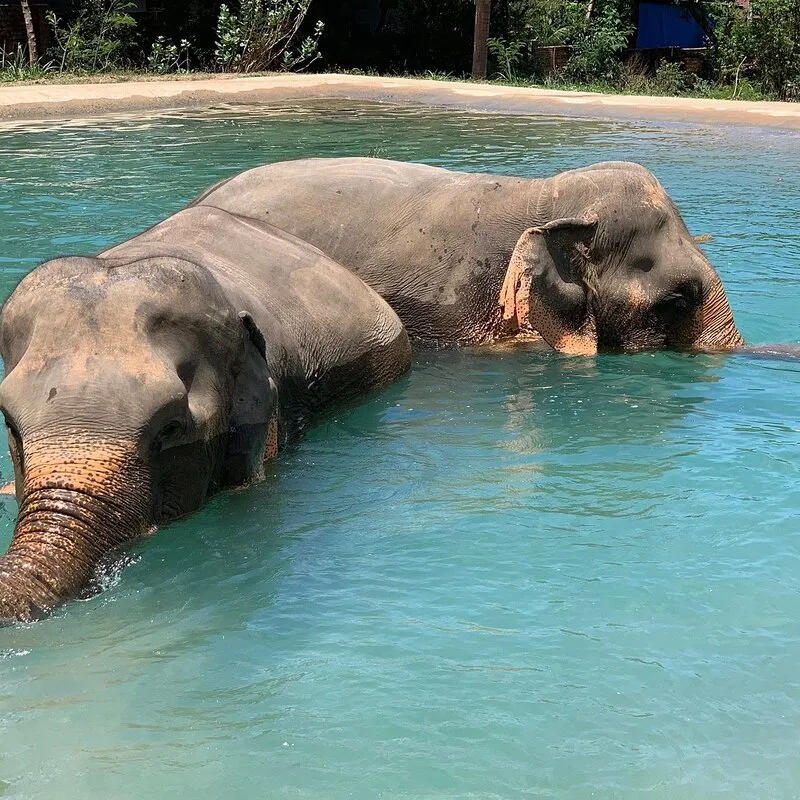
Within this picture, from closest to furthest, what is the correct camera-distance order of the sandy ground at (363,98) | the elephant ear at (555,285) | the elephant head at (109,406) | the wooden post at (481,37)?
the elephant head at (109,406) → the elephant ear at (555,285) → the sandy ground at (363,98) → the wooden post at (481,37)

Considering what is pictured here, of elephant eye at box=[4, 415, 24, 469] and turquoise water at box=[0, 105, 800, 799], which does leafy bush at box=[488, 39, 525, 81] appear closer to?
turquoise water at box=[0, 105, 800, 799]

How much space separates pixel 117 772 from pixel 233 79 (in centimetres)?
2445

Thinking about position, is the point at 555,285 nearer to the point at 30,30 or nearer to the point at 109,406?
the point at 109,406

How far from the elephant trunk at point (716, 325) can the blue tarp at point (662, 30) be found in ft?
96.6

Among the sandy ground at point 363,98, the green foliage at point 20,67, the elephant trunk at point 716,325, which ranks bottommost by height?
the elephant trunk at point 716,325

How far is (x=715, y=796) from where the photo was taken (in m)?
3.63

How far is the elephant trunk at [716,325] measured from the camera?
7.99 meters

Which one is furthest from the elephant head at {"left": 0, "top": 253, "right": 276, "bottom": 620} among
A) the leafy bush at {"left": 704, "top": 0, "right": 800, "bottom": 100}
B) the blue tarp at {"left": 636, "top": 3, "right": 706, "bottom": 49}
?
the blue tarp at {"left": 636, "top": 3, "right": 706, "bottom": 49}

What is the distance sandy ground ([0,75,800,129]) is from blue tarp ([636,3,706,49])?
11.5 meters

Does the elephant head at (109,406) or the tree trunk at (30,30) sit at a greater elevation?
the tree trunk at (30,30)

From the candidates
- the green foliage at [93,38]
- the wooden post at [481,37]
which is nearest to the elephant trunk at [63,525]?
the green foliage at [93,38]

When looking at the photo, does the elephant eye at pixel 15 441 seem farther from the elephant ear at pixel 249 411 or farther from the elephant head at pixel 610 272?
the elephant head at pixel 610 272


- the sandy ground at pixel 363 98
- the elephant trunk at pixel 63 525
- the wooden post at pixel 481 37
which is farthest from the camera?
the wooden post at pixel 481 37

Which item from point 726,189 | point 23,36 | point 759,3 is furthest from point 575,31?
point 726,189
